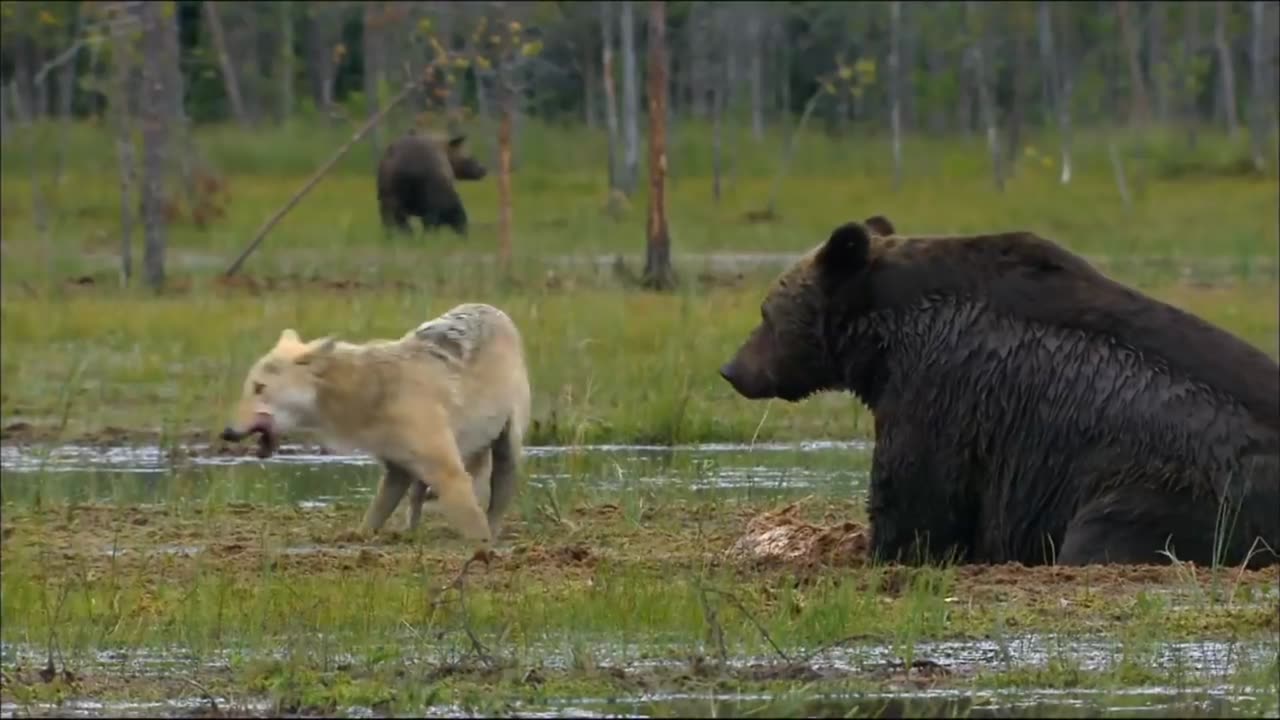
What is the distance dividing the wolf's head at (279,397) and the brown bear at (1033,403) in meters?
2.04

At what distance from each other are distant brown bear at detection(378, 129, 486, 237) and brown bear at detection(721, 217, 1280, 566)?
22010mm

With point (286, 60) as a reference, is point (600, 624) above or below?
above

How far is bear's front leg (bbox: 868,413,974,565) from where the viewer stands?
9398 millimetres

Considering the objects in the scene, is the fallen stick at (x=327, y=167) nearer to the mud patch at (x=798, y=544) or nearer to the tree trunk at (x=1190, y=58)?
the mud patch at (x=798, y=544)

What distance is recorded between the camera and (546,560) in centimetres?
951

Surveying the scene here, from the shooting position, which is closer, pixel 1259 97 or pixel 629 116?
pixel 629 116

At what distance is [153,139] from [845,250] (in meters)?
15.8

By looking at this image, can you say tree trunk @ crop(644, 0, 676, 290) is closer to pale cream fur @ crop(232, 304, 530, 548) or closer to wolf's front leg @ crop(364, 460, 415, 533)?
pale cream fur @ crop(232, 304, 530, 548)

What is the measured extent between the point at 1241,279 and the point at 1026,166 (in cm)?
2733

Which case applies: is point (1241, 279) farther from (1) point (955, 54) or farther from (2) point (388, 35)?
(1) point (955, 54)

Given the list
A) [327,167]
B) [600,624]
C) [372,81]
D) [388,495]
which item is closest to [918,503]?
[600,624]

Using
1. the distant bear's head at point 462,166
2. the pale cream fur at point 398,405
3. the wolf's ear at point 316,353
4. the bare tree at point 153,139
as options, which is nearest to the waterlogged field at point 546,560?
the pale cream fur at point 398,405

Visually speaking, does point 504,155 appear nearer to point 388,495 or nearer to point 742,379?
point 388,495

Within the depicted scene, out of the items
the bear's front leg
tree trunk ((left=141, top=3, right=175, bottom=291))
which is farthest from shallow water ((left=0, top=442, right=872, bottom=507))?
tree trunk ((left=141, top=3, right=175, bottom=291))
